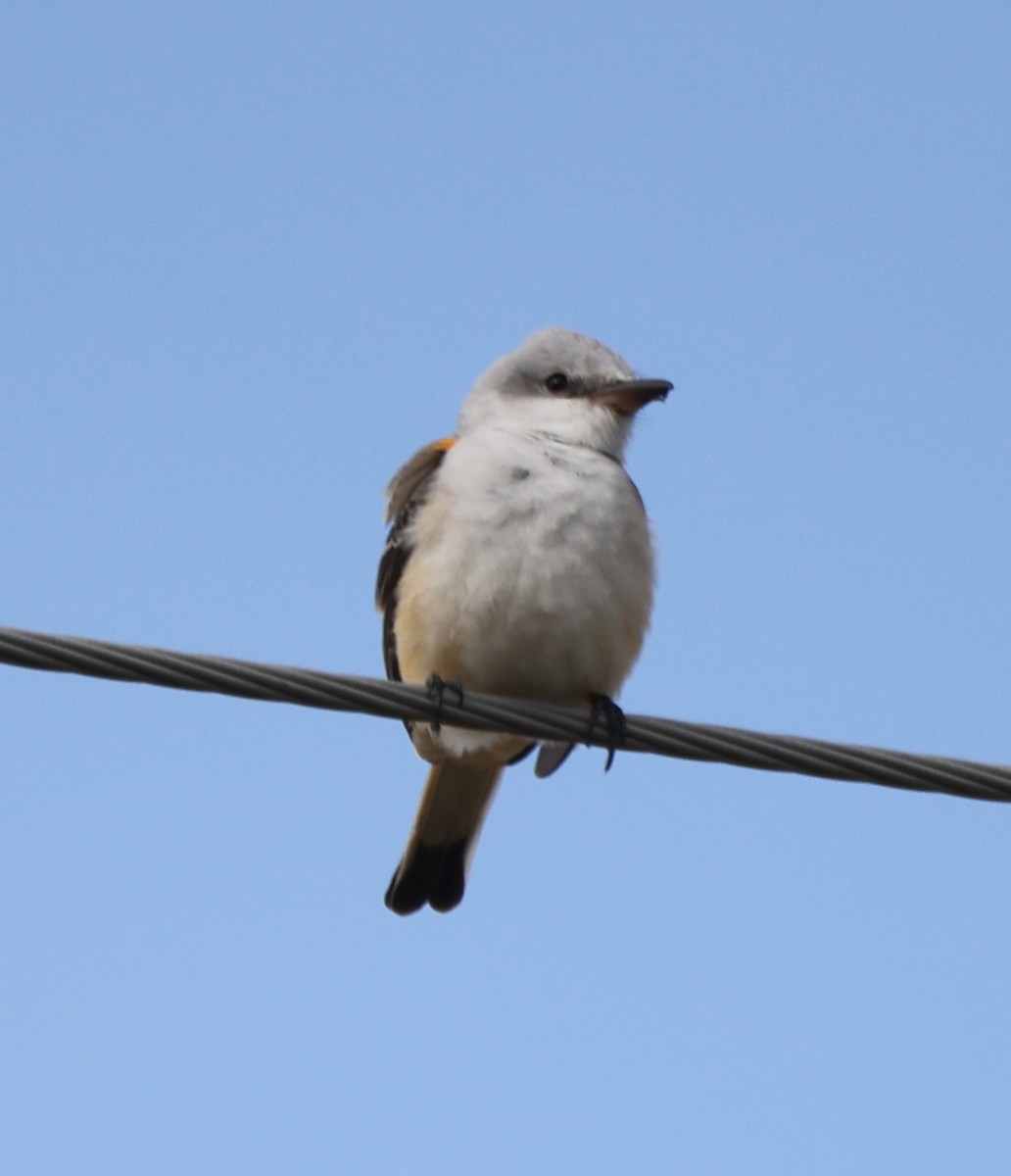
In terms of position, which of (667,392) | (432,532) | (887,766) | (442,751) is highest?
(667,392)

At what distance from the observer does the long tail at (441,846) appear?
6.96 metres

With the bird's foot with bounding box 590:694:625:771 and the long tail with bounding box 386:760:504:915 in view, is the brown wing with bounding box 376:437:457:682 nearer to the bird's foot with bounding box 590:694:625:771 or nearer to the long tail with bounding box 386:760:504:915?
the long tail with bounding box 386:760:504:915

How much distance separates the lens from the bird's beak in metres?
6.68

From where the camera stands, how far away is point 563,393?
6852 millimetres

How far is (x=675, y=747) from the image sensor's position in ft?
15.7

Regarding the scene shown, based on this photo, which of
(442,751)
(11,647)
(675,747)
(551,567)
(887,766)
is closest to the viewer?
(11,647)

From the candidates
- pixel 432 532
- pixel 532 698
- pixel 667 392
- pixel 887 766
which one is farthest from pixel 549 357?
pixel 887 766

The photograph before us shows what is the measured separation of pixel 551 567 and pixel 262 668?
177cm

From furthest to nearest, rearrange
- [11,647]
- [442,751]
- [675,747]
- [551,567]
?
[442,751] → [551,567] → [675,747] → [11,647]

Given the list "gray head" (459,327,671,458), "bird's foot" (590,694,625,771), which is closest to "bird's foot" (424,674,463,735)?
"bird's foot" (590,694,625,771)

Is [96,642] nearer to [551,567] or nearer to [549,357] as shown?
[551,567]

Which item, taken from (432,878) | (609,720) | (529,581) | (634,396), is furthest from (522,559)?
(432,878)

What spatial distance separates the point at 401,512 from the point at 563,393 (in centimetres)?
80

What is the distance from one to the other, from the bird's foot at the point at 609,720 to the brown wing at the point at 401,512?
1.07 metres
